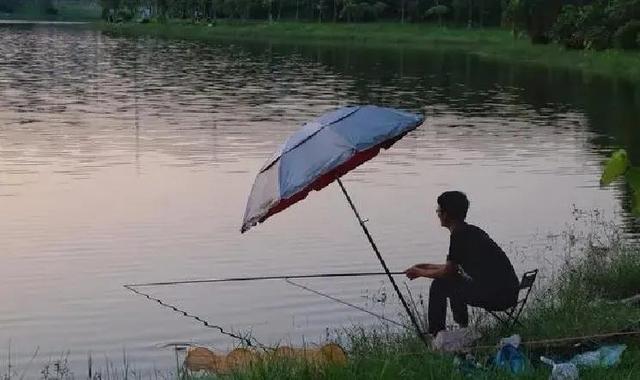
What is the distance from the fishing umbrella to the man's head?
1.87 feet

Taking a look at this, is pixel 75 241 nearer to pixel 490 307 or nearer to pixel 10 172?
pixel 10 172

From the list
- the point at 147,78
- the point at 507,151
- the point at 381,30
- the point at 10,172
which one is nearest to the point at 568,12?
the point at 147,78

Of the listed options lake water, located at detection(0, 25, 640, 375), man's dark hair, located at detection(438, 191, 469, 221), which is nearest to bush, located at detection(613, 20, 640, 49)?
lake water, located at detection(0, 25, 640, 375)

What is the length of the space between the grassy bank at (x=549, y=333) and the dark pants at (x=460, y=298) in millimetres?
225

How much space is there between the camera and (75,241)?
1440 centimetres

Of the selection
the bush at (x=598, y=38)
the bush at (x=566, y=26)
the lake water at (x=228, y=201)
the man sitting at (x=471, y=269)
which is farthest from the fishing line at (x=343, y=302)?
the bush at (x=566, y=26)

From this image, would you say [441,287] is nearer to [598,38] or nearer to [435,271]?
[435,271]

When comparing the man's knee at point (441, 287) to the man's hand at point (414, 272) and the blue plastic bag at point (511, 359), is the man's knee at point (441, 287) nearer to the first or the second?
the man's hand at point (414, 272)

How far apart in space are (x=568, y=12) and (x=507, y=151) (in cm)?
3464

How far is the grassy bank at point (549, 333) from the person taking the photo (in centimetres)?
668

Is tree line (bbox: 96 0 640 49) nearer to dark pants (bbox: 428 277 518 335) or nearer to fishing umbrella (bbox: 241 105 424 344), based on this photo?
dark pants (bbox: 428 277 518 335)

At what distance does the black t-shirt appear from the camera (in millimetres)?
8172

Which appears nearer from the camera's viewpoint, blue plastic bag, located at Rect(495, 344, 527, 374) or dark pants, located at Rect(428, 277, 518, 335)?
blue plastic bag, located at Rect(495, 344, 527, 374)

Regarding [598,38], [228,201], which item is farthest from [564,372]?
[598,38]
